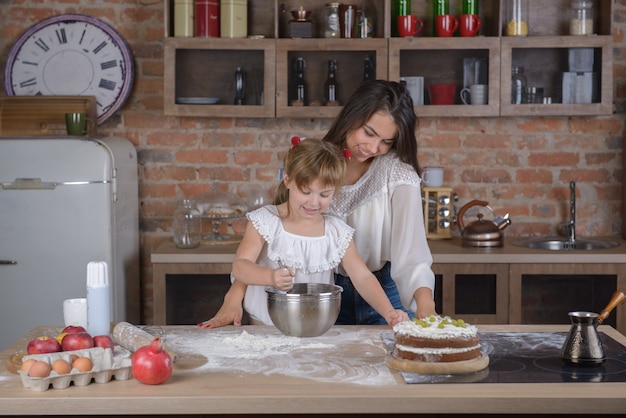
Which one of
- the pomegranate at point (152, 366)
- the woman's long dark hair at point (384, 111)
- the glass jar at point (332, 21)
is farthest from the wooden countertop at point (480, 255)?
the pomegranate at point (152, 366)

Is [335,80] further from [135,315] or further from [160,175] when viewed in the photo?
[135,315]

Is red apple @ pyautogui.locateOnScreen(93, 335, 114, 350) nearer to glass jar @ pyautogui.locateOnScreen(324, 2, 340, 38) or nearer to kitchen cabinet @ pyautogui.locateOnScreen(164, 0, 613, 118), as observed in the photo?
kitchen cabinet @ pyautogui.locateOnScreen(164, 0, 613, 118)

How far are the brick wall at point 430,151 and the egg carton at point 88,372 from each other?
263cm

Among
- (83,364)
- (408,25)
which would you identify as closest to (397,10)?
(408,25)

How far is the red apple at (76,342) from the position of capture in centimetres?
212

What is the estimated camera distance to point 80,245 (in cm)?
409

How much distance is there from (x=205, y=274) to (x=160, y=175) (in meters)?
0.79

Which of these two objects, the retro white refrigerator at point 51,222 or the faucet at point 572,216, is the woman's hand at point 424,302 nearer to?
the retro white refrigerator at point 51,222

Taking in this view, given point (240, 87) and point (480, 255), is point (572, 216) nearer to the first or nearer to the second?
point (480, 255)

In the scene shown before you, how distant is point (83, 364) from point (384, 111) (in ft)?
4.18

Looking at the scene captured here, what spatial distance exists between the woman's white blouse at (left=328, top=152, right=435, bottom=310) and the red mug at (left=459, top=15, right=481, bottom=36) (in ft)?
5.29

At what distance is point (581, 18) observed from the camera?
4.34 metres

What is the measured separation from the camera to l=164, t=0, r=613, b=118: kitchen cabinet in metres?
4.27

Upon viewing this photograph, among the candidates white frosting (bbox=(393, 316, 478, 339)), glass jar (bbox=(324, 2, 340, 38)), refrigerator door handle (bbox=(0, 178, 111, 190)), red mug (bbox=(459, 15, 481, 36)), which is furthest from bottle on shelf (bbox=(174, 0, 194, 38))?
white frosting (bbox=(393, 316, 478, 339))
